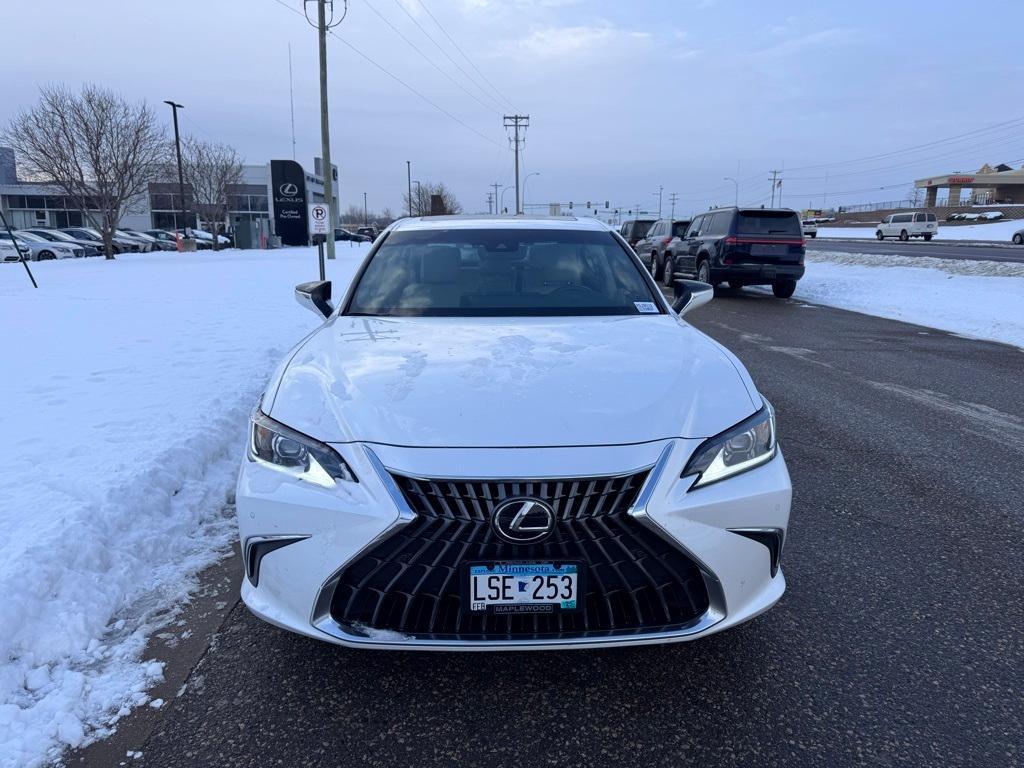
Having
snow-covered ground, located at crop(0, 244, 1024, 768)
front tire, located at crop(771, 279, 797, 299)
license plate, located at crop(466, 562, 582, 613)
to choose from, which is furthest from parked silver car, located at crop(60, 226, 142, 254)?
license plate, located at crop(466, 562, 582, 613)

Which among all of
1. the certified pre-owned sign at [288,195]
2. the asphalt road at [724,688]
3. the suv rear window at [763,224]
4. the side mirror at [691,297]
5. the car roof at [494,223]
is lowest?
the asphalt road at [724,688]

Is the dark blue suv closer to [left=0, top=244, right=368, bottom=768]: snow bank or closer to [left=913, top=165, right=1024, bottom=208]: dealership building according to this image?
[left=0, top=244, right=368, bottom=768]: snow bank

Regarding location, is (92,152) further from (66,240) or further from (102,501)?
(102,501)

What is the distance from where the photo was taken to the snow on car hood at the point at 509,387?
2.33 meters

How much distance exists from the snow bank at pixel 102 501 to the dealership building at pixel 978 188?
102251 millimetres

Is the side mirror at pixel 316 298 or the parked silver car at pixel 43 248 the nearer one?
the side mirror at pixel 316 298

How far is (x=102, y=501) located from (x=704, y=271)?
49.2 feet

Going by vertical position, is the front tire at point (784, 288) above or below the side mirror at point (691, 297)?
below

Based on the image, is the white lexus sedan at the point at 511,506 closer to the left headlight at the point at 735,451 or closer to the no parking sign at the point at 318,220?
the left headlight at the point at 735,451

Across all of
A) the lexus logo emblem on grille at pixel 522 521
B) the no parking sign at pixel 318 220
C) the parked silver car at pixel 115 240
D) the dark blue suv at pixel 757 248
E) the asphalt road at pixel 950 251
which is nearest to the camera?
the lexus logo emblem on grille at pixel 522 521

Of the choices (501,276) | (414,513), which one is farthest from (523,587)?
(501,276)

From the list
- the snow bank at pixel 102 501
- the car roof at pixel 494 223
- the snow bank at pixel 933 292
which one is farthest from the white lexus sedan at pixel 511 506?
the snow bank at pixel 933 292

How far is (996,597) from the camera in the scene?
3094 mm

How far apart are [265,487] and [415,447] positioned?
0.55m
